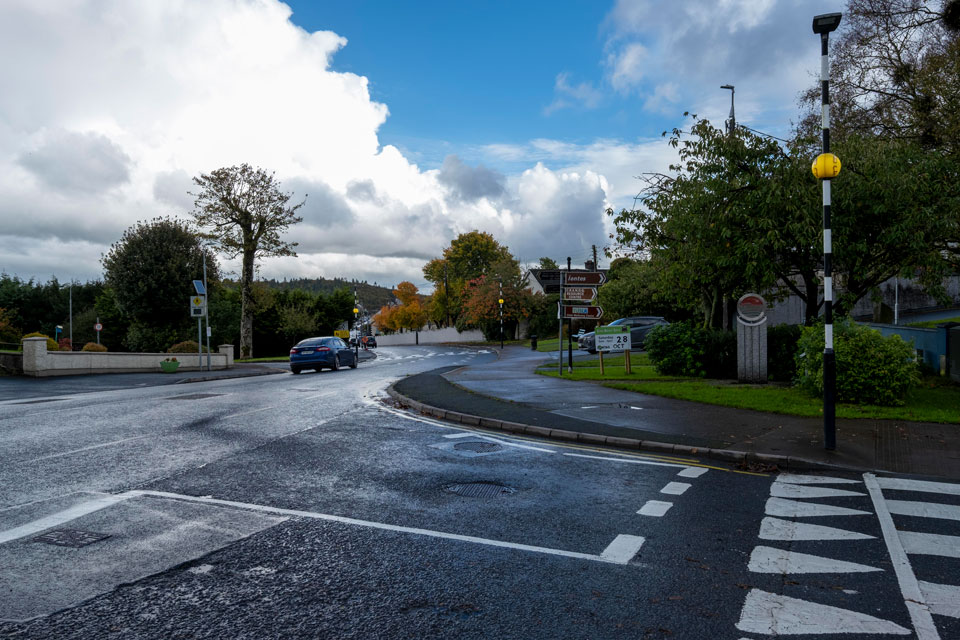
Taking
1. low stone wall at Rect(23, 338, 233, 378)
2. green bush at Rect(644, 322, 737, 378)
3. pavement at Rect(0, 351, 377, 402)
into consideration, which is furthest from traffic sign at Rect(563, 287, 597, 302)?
low stone wall at Rect(23, 338, 233, 378)

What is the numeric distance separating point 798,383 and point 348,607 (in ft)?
40.6

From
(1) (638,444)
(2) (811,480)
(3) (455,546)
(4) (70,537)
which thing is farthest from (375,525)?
(2) (811,480)

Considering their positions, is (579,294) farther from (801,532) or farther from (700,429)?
(801,532)

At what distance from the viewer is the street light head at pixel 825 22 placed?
27.0 feet

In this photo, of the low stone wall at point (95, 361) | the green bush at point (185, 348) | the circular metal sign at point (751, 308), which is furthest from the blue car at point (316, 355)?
the circular metal sign at point (751, 308)

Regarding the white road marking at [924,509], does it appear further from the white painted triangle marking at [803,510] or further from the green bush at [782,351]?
the green bush at [782,351]

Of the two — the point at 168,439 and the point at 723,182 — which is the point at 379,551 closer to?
the point at 168,439

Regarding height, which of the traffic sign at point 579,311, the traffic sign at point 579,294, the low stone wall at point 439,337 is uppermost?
the traffic sign at point 579,294

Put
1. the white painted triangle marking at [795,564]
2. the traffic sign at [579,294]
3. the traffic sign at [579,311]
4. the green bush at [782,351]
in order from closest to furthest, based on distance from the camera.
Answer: the white painted triangle marking at [795,564], the green bush at [782,351], the traffic sign at [579,311], the traffic sign at [579,294]

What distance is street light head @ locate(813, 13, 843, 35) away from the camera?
324 inches

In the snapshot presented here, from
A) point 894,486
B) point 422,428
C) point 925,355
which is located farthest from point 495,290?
point 894,486

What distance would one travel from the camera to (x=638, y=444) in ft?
29.8

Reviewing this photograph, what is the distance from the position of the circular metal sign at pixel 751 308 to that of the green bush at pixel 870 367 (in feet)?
10.4

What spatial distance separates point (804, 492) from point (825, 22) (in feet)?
19.7
